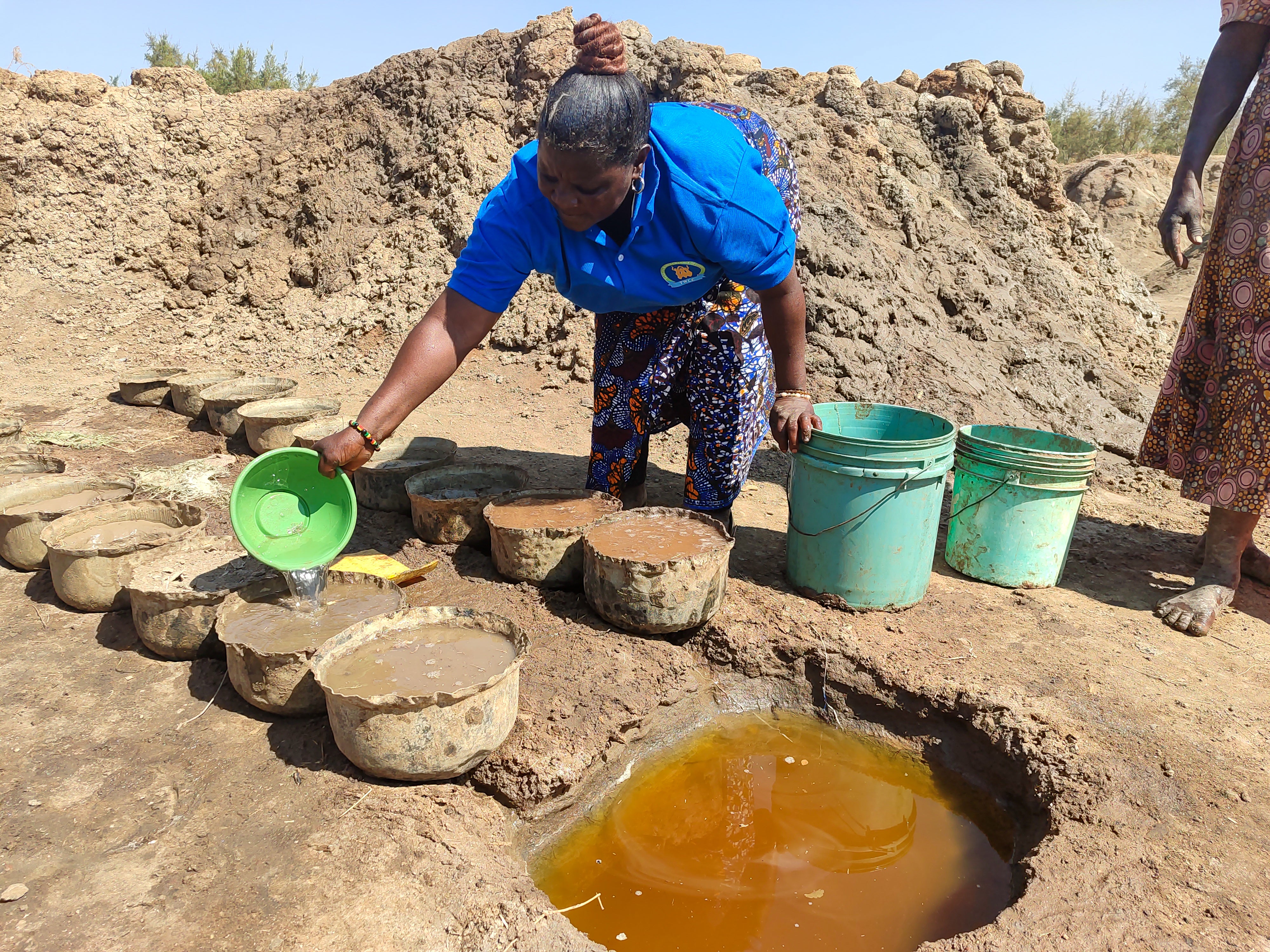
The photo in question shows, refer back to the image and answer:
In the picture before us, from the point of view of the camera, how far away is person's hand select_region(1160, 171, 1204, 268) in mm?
2965

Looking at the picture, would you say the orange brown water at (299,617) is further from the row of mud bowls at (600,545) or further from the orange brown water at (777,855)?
the orange brown water at (777,855)

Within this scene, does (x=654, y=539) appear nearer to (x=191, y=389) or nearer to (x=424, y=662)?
(x=424, y=662)

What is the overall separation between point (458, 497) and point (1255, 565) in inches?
129

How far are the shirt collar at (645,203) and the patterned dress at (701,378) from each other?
1.67 feet

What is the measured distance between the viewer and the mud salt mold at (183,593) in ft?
8.02

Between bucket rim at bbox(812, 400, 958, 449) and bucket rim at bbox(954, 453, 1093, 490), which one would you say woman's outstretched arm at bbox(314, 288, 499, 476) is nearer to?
bucket rim at bbox(812, 400, 958, 449)

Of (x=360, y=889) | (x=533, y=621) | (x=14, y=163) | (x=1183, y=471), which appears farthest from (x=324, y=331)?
(x=1183, y=471)

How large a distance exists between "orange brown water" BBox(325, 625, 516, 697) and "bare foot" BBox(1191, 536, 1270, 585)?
9.53ft

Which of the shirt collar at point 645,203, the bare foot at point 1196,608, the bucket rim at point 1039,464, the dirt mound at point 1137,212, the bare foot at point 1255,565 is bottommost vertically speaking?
the bare foot at point 1196,608

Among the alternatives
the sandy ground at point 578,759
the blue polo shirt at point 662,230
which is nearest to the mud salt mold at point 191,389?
the sandy ground at point 578,759

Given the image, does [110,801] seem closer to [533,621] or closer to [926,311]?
[533,621]

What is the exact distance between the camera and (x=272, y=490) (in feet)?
8.50

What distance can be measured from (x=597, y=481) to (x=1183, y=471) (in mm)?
2287

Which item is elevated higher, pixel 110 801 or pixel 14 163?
pixel 14 163
